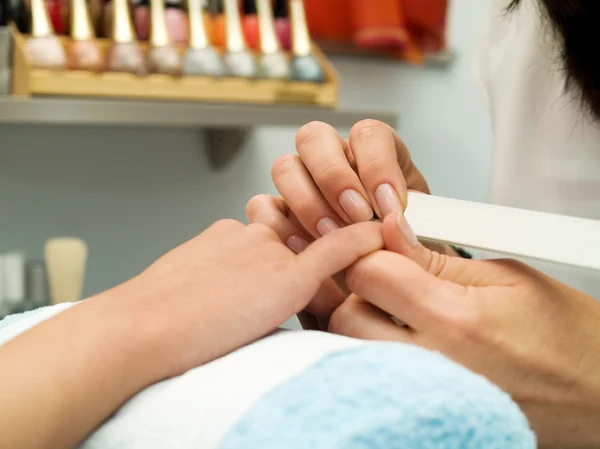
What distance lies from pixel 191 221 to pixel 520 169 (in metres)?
0.73

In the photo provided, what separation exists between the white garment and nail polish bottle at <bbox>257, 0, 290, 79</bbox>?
0.37 meters

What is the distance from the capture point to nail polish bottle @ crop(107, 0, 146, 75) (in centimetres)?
98

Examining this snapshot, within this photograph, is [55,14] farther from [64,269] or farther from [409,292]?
[409,292]

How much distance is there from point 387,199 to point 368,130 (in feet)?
0.23

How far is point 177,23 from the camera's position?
1.06 m

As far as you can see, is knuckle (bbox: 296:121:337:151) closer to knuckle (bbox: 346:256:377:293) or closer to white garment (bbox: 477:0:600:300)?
knuckle (bbox: 346:256:377:293)

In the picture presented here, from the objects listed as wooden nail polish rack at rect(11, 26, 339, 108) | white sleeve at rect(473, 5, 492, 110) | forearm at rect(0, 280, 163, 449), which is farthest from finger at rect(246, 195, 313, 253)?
wooden nail polish rack at rect(11, 26, 339, 108)

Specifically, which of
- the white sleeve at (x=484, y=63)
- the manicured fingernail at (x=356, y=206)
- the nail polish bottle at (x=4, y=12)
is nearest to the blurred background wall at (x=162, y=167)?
the nail polish bottle at (x=4, y=12)

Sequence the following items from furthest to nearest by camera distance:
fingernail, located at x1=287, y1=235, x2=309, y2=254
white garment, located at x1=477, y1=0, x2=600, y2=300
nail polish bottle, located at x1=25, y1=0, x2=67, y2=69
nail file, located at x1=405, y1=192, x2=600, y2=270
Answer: nail polish bottle, located at x1=25, y1=0, x2=67, y2=69, white garment, located at x1=477, y1=0, x2=600, y2=300, fingernail, located at x1=287, y1=235, x2=309, y2=254, nail file, located at x1=405, y1=192, x2=600, y2=270

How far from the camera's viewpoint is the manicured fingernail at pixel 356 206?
410 mm

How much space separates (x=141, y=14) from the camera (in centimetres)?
106

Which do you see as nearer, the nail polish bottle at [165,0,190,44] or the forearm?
the forearm

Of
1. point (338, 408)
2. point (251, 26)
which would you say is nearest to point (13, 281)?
point (251, 26)

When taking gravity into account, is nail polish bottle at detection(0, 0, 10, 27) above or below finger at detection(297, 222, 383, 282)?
above
